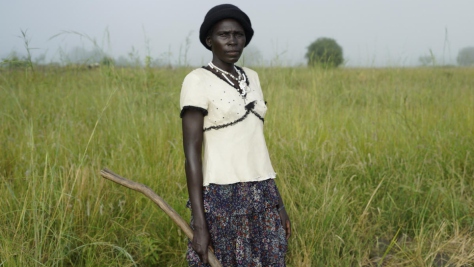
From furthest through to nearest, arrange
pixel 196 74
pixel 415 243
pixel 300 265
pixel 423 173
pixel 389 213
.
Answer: pixel 423 173 → pixel 389 213 → pixel 415 243 → pixel 300 265 → pixel 196 74

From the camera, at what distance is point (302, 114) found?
12.2 ft

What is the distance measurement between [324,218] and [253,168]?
1.00m

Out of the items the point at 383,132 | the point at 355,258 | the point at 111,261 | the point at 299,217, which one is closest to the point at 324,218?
the point at 299,217

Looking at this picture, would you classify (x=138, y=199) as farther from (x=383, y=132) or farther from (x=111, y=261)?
(x=383, y=132)

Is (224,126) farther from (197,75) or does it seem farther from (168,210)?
(168,210)

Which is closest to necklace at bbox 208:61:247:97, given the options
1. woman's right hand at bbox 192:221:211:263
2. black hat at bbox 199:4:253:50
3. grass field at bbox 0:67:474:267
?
black hat at bbox 199:4:253:50

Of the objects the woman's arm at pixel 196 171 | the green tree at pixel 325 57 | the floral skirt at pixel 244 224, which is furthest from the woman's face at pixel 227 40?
the green tree at pixel 325 57

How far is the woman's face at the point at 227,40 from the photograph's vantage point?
1.56 m

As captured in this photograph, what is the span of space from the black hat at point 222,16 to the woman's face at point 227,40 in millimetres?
19

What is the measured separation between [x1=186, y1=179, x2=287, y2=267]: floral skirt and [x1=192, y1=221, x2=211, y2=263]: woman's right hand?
0.05 meters

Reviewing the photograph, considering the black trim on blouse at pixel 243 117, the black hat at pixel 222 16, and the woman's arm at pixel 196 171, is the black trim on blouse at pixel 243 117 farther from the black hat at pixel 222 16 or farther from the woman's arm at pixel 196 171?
the black hat at pixel 222 16

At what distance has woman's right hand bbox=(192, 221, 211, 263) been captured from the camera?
1.55m

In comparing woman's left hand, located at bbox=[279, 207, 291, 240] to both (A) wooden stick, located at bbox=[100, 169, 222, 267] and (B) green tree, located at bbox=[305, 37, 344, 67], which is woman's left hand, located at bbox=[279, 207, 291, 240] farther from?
(B) green tree, located at bbox=[305, 37, 344, 67]

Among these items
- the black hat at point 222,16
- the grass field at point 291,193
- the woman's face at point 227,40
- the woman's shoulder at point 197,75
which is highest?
the black hat at point 222,16
